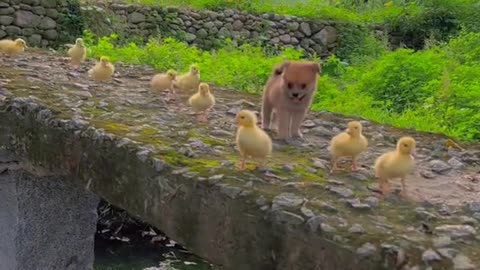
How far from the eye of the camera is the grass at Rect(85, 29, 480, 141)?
8180mm

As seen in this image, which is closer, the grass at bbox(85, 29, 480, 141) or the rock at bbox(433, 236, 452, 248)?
the rock at bbox(433, 236, 452, 248)

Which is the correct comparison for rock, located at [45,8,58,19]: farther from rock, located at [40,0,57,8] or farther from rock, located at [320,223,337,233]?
rock, located at [320,223,337,233]

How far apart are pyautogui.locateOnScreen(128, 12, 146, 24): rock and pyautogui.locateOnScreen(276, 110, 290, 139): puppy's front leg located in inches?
395

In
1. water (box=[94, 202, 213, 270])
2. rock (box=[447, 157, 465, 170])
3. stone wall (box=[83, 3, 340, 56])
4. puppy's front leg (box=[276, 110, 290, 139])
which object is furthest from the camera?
stone wall (box=[83, 3, 340, 56])

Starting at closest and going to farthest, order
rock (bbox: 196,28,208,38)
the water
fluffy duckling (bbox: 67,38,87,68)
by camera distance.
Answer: fluffy duckling (bbox: 67,38,87,68), the water, rock (bbox: 196,28,208,38)

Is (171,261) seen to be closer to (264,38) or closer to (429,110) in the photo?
(429,110)

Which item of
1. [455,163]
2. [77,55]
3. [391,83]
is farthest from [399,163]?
[391,83]

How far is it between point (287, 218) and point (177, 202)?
0.57m

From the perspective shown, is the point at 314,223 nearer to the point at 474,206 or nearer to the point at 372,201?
the point at 372,201

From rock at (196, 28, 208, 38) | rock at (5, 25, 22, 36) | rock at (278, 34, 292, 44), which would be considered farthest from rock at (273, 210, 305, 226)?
rock at (278, 34, 292, 44)

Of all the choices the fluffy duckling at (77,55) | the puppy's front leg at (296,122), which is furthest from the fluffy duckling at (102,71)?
the puppy's front leg at (296,122)

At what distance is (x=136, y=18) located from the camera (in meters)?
13.6

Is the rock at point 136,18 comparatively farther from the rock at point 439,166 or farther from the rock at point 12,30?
the rock at point 439,166

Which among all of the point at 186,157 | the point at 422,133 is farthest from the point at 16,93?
the point at 422,133
